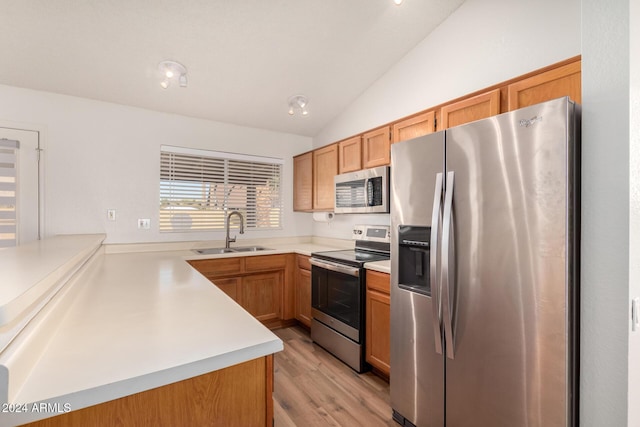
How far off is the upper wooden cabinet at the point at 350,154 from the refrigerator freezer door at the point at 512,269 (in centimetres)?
135

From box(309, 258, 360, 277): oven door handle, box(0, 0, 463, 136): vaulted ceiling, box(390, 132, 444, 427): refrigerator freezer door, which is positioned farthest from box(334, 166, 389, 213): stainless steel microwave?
box(0, 0, 463, 136): vaulted ceiling

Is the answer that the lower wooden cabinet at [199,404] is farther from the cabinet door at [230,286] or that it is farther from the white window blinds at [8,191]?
the white window blinds at [8,191]

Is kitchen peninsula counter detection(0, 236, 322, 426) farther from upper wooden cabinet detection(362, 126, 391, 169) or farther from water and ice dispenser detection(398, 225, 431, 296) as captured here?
upper wooden cabinet detection(362, 126, 391, 169)

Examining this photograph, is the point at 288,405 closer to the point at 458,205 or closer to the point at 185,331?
the point at 185,331

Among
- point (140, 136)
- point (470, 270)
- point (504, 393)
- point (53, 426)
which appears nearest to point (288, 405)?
point (504, 393)

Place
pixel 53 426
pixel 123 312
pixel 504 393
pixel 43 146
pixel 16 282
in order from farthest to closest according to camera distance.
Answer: pixel 43 146, pixel 504 393, pixel 123 312, pixel 16 282, pixel 53 426

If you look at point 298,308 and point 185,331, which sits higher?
point 185,331

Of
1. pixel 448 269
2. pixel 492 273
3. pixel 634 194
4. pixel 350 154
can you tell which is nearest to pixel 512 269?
pixel 492 273

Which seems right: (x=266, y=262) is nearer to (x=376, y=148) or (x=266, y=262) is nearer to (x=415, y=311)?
(x=376, y=148)

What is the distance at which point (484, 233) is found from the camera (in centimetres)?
145

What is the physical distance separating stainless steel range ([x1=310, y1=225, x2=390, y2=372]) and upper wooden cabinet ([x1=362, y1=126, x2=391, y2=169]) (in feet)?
2.02

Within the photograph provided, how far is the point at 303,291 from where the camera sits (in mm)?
3260

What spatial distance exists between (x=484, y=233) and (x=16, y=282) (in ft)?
5.60

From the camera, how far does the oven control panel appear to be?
9.28 ft
